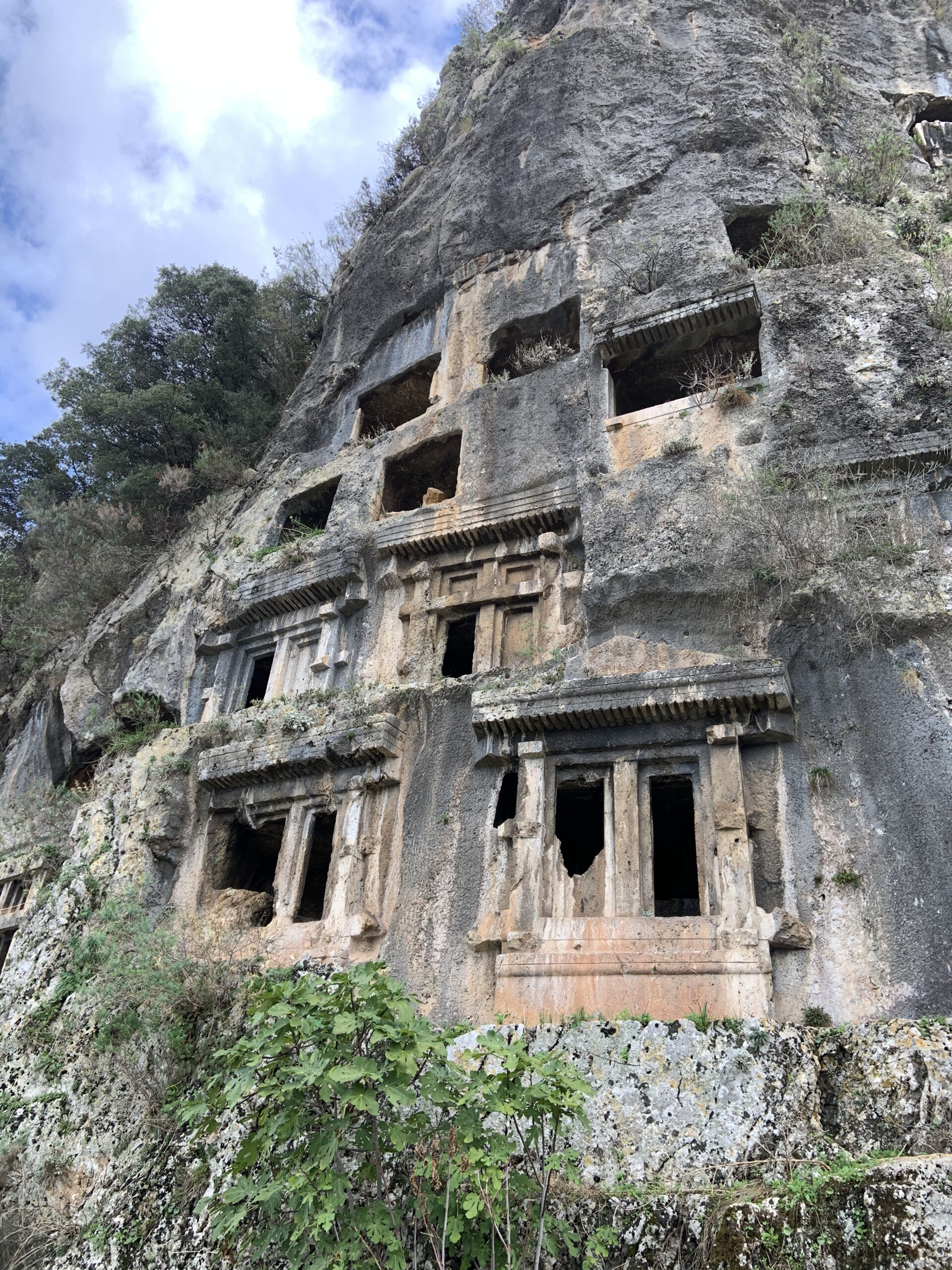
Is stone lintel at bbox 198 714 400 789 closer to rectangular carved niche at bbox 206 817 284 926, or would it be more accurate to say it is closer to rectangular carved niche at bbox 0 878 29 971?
rectangular carved niche at bbox 206 817 284 926

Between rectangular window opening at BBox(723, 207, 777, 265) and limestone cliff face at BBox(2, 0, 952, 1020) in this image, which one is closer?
limestone cliff face at BBox(2, 0, 952, 1020)

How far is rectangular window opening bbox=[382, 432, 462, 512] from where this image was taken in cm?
1562

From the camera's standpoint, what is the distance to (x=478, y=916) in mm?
10141

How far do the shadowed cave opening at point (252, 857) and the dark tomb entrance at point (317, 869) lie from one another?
1.60 ft

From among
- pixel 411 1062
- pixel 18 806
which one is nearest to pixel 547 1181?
pixel 411 1062

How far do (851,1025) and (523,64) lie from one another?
1760 centimetres

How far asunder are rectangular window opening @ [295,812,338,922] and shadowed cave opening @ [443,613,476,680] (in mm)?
2815

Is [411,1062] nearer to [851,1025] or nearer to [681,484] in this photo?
[851,1025]

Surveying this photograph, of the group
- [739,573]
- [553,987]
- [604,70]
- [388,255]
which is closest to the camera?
[553,987]

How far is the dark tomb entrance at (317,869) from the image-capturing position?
1258 cm

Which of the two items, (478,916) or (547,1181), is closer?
(547,1181)

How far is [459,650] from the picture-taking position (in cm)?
1506

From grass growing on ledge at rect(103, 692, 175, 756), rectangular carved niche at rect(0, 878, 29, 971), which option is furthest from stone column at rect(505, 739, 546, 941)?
rectangular carved niche at rect(0, 878, 29, 971)

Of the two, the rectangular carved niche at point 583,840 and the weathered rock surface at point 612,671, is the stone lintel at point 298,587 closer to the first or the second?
the weathered rock surface at point 612,671
